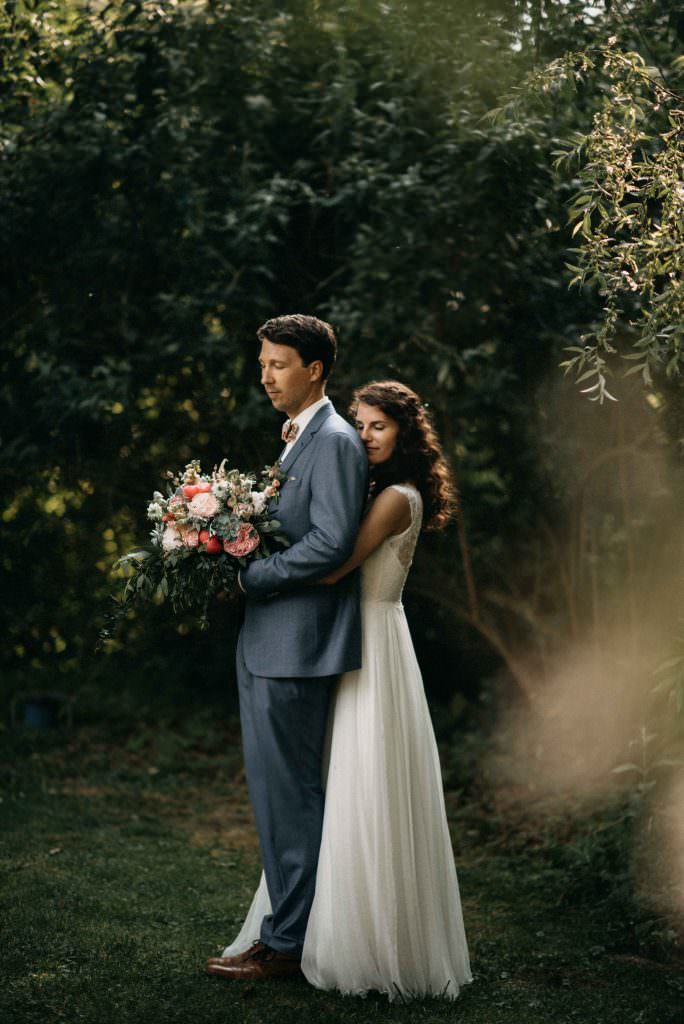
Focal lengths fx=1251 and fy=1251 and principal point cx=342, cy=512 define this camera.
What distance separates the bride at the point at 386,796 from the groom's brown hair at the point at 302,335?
0.74 feet

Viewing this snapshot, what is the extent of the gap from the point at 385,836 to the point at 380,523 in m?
0.95

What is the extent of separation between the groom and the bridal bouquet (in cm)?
7

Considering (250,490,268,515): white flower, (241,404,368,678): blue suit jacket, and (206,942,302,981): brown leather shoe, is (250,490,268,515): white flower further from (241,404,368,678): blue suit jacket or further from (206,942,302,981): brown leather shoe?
(206,942,302,981): brown leather shoe

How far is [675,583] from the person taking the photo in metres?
7.07

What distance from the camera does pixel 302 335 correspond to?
3854 mm

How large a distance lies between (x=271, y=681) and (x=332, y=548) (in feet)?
1.55

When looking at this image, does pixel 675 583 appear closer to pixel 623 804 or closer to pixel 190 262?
pixel 623 804

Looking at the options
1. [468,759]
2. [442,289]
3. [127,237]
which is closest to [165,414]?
[127,237]

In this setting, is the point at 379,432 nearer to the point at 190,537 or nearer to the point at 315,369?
the point at 315,369

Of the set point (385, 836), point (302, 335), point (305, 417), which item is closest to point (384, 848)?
point (385, 836)

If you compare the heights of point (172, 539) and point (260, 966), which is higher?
point (172, 539)

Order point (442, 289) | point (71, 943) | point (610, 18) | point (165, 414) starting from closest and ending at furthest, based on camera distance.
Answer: point (71, 943) < point (610, 18) < point (442, 289) < point (165, 414)

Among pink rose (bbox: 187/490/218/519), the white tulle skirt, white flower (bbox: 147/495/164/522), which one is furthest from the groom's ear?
the white tulle skirt

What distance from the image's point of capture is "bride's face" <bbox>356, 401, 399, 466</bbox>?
3988mm
